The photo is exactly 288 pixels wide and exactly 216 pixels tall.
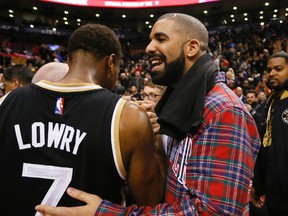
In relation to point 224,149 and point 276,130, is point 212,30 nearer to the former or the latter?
point 276,130

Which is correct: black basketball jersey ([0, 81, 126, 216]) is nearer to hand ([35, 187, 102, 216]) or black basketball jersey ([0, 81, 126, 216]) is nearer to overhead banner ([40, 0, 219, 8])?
hand ([35, 187, 102, 216])

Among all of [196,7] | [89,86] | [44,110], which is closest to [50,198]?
[44,110]

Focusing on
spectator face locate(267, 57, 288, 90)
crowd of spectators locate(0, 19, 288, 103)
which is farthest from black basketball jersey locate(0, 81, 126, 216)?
crowd of spectators locate(0, 19, 288, 103)

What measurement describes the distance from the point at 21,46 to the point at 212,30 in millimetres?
13611

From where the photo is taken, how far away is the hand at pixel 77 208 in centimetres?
121

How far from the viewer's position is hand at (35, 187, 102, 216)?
3.95 ft

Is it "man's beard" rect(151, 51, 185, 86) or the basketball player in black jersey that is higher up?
"man's beard" rect(151, 51, 185, 86)

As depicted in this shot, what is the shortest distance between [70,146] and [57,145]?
0.06 m

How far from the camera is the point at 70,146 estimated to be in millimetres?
1321

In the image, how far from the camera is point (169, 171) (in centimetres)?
138

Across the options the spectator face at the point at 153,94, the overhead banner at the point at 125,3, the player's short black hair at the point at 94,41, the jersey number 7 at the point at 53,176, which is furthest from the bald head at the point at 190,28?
the overhead banner at the point at 125,3

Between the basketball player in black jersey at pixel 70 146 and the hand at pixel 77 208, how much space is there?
8 cm

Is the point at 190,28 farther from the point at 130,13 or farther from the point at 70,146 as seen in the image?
the point at 130,13

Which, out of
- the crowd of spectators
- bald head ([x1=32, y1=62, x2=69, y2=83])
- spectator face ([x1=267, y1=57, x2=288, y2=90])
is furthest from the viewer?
the crowd of spectators
